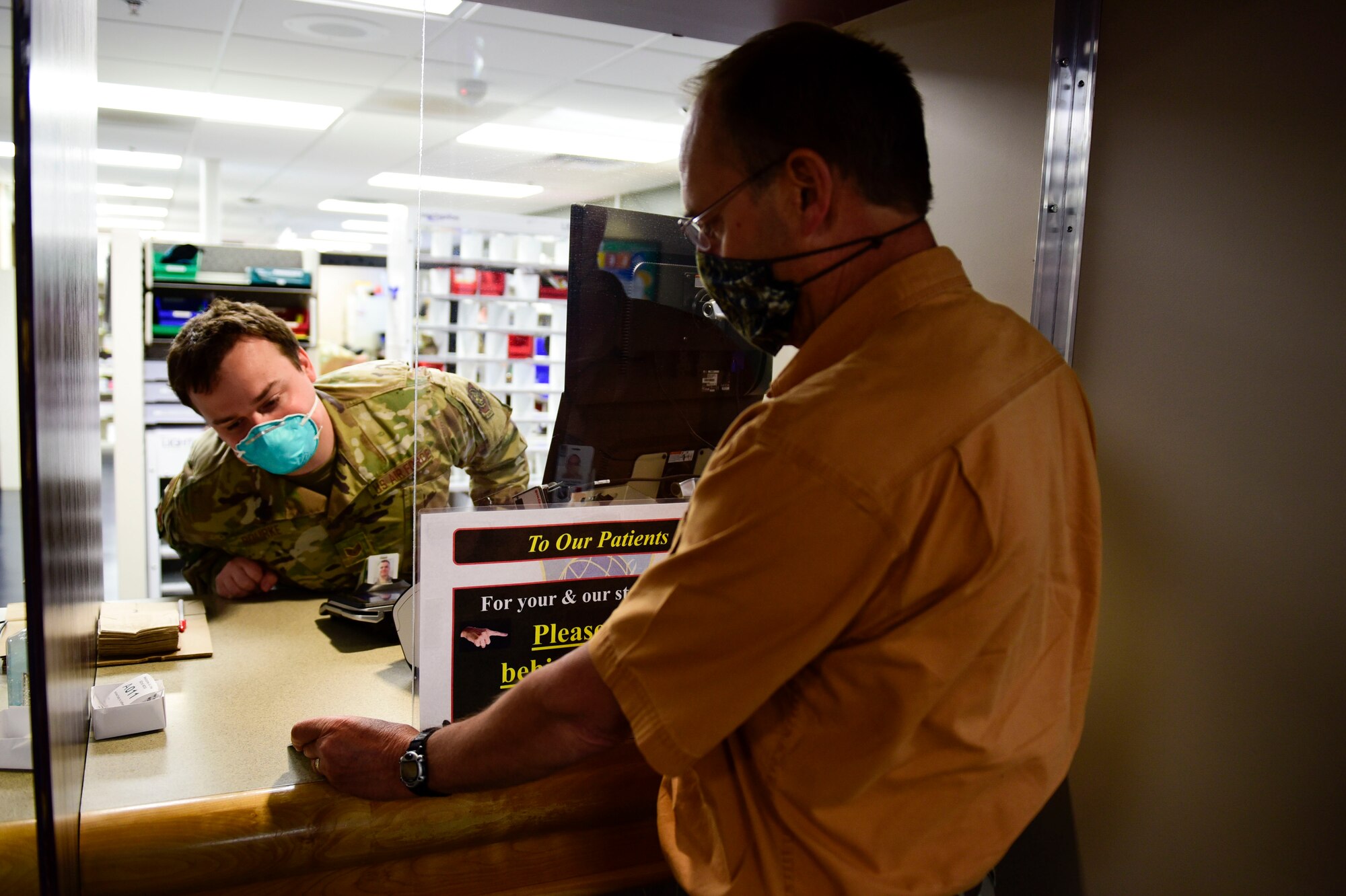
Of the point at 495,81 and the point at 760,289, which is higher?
the point at 495,81

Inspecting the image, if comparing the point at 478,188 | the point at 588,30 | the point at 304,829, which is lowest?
the point at 304,829

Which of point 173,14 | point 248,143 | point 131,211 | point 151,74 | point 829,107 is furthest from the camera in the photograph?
point 131,211

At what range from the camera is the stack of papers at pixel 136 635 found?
5.37 ft

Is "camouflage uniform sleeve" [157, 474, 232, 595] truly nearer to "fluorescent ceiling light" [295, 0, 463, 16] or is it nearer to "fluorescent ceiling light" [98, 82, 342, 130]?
"fluorescent ceiling light" [295, 0, 463, 16]

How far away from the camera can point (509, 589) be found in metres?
1.38

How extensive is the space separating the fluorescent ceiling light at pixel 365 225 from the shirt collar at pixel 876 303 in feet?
49.2

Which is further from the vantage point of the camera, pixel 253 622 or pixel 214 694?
pixel 253 622

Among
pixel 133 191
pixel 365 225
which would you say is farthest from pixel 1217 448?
pixel 365 225

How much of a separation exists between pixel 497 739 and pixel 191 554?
5.35 feet

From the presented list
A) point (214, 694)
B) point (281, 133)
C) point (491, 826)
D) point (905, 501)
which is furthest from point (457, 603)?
point (281, 133)

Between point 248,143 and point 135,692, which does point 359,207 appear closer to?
point 248,143

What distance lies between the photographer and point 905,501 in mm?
839

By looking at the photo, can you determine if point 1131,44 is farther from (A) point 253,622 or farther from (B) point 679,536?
(A) point 253,622

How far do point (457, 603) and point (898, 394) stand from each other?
0.76 m
